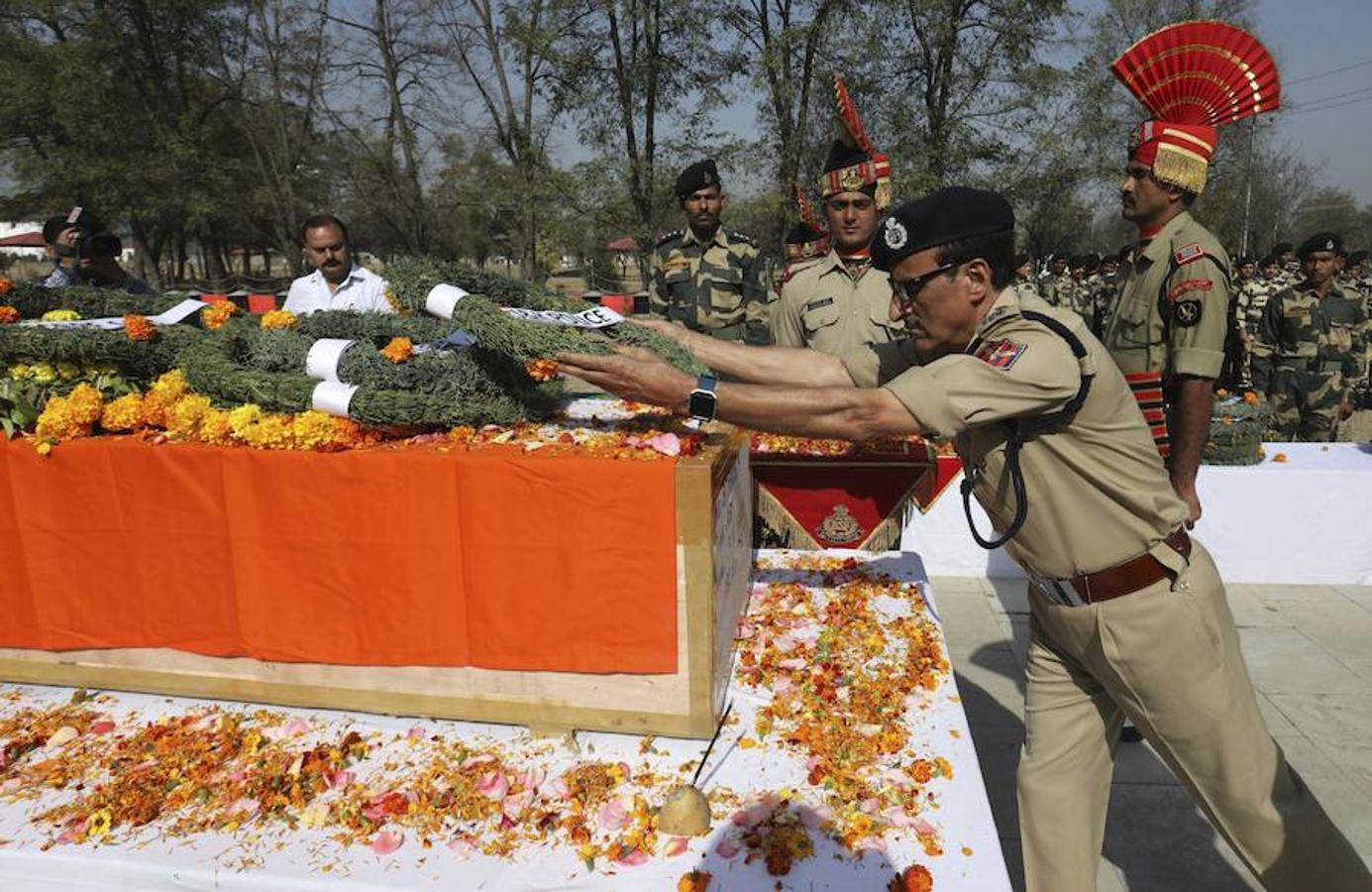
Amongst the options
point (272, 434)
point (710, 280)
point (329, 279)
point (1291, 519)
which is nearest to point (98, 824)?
point (272, 434)

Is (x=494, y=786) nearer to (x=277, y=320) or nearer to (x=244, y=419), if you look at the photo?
(x=244, y=419)

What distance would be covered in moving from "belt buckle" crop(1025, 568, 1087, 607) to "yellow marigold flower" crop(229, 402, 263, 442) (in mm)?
2235

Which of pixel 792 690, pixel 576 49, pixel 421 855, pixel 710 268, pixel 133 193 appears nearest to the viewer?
pixel 421 855

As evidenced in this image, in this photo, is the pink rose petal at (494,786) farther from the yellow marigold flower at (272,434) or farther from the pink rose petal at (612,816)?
the yellow marigold flower at (272,434)

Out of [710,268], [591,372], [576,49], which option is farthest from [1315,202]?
[591,372]

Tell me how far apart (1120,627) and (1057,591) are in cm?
17

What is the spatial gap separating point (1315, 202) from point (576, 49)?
43.5m

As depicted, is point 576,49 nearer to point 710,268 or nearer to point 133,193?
point 710,268

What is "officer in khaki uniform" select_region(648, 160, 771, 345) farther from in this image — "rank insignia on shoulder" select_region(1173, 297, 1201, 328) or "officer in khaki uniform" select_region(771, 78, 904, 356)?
"rank insignia on shoulder" select_region(1173, 297, 1201, 328)

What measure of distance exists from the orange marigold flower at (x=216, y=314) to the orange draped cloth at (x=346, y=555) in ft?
2.14

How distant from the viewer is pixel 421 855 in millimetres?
1862

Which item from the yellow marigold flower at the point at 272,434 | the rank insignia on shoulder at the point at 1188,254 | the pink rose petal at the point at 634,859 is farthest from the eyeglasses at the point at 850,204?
the pink rose petal at the point at 634,859

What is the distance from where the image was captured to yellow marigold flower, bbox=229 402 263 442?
2.34 m

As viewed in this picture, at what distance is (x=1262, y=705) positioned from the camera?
3680 mm
